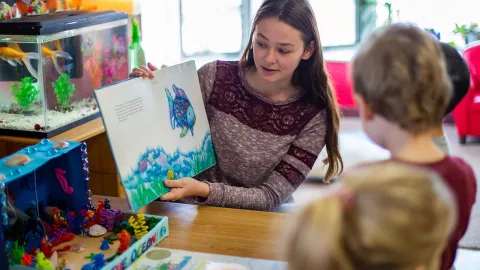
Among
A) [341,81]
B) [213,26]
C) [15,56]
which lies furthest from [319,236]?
[213,26]

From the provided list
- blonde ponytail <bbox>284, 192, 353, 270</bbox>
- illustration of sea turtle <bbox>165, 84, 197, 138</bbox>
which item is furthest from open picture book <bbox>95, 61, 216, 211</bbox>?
blonde ponytail <bbox>284, 192, 353, 270</bbox>

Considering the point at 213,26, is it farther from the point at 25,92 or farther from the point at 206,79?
the point at 206,79

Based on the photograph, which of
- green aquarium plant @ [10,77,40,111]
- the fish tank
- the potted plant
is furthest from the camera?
the potted plant

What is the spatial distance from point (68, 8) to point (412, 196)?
2.36 m

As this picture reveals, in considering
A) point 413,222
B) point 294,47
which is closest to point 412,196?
point 413,222

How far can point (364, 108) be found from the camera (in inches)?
37.2

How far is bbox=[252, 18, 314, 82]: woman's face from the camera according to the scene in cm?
166

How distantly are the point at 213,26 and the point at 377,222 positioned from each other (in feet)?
16.6

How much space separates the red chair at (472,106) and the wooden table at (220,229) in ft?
10.8

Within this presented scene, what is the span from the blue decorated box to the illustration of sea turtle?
0.27 metres

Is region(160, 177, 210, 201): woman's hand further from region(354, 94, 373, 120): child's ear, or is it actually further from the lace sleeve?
region(354, 94, 373, 120): child's ear

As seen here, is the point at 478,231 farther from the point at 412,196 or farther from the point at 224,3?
the point at 224,3

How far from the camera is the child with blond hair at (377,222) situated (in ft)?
2.21

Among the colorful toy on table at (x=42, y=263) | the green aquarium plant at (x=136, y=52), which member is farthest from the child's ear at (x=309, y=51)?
the green aquarium plant at (x=136, y=52)
